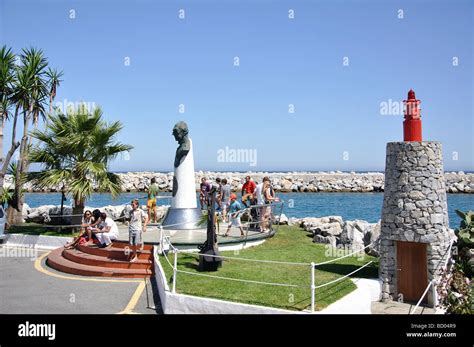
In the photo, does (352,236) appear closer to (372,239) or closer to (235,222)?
(372,239)

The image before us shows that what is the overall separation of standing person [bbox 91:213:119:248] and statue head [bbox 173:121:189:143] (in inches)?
176

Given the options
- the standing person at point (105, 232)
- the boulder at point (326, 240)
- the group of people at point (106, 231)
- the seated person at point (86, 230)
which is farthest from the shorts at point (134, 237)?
the boulder at point (326, 240)

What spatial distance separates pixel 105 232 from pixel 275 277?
19.9 ft

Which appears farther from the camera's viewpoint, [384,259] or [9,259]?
[9,259]

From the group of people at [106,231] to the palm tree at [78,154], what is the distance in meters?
2.46

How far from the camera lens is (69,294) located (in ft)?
32.7

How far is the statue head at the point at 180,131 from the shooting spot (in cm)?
1658

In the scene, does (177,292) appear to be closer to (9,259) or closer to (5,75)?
(9,259)

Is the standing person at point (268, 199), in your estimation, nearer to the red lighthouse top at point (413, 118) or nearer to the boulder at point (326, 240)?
the boulder at point (326, 240)

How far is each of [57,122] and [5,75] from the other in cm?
409

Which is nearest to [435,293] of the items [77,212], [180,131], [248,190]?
[248,190]
